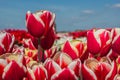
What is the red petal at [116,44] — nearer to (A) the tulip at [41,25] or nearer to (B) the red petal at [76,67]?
(A) the tulip at [41,25]

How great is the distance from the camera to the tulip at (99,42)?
2.47m

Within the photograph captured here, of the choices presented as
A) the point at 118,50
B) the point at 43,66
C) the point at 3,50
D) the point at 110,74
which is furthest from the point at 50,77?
the point at 118,50

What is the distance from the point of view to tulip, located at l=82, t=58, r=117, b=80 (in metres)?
1.98

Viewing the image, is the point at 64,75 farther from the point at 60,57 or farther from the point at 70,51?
the point at 70,51

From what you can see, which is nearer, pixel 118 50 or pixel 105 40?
pixel 105 40

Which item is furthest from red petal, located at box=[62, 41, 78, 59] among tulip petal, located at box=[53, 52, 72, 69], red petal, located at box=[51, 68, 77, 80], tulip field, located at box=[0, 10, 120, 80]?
red petal, located at box=[51, 68, 77, 80]

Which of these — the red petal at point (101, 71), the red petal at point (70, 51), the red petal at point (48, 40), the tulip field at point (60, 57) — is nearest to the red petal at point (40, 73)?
the tulip field at point (60, 57)

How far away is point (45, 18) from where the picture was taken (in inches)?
100.0

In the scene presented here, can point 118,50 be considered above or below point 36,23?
below

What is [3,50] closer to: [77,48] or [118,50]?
[77,48]

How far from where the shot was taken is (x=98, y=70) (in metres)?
2.03

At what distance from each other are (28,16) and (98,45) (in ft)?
1.50

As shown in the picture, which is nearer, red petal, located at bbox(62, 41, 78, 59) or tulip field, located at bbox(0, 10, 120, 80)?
tulip field, located at bbox(0, 10, 120, 80)

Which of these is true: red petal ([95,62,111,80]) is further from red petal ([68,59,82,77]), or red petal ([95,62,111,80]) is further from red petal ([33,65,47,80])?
red petal ([33,65,47,80])
